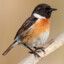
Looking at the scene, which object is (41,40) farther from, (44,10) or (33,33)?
(44,10)

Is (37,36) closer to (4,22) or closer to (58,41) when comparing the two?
(58,41)

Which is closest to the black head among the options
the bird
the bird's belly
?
the bird

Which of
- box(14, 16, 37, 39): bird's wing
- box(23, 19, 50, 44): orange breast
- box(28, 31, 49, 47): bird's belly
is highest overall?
box(14, 16, 37, 39): bird's wing

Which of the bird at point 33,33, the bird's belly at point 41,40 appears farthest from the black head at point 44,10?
the bird's belly at point 41,40

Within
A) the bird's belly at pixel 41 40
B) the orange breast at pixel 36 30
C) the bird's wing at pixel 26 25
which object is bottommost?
the bird's belly at pixel 41 40

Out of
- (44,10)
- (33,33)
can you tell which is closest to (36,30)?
(33,33)

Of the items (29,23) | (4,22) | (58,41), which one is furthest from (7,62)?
(58,41)

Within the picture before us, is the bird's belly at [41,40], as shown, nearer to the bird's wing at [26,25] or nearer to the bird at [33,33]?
the bird at [33,33]

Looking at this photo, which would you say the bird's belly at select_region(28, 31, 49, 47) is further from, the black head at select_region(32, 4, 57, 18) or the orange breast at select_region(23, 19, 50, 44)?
the black head at select_region(32, 4, 57, 18)

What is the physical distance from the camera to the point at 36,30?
2.62 meters

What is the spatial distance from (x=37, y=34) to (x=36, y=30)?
0.03m

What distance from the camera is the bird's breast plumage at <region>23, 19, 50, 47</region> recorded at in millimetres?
2594

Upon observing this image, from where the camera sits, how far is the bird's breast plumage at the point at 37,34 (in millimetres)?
2594

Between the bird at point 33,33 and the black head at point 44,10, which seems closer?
the bird at point 33,33
